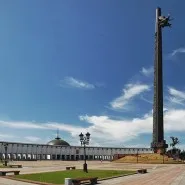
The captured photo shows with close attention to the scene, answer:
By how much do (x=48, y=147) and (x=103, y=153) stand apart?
94.0 feet

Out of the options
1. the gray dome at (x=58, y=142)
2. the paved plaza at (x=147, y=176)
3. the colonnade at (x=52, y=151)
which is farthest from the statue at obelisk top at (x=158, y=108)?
the gray dome at (x=58, y=142)

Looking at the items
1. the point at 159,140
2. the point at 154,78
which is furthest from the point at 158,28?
the point at 159,140

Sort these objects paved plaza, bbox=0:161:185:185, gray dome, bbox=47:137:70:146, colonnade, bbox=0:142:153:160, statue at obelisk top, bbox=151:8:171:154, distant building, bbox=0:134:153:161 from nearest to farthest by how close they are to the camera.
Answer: paved plaza, bbox=0:161:185:185 < statue at obelisk top, bbox=151:8:171:154 < colonnade, bbox=0:142:153:160 < distant building, bbox=0:134:153:161 < gray dome, bbox=47:137:70:146

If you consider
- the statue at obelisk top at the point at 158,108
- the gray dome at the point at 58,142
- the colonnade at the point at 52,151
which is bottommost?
the colonnade at the point at 52,151

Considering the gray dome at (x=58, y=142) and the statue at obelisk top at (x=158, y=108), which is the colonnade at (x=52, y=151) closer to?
the gray dome at (x=58, y=142)

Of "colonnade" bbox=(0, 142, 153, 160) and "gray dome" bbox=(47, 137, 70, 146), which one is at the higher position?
"gray dome" bbox=(47, 137, 70, 146)

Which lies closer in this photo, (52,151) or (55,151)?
(52,151)

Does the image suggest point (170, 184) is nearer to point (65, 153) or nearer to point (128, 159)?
point (128, 159)

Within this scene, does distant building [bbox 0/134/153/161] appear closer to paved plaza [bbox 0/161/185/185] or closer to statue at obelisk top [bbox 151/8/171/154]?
statue at obelisk top [bbox 151/8/171/154]

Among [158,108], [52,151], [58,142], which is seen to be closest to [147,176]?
[158,108]

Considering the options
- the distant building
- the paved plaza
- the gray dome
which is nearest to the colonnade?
the distant building

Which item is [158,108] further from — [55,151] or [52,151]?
[55,151]

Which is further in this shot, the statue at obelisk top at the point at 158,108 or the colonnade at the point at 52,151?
the colonnade at the point at 52,151

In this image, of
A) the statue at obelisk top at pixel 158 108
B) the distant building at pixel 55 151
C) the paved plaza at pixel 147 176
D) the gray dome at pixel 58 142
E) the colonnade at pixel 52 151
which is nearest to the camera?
the paved plaza at pixel 147 176
